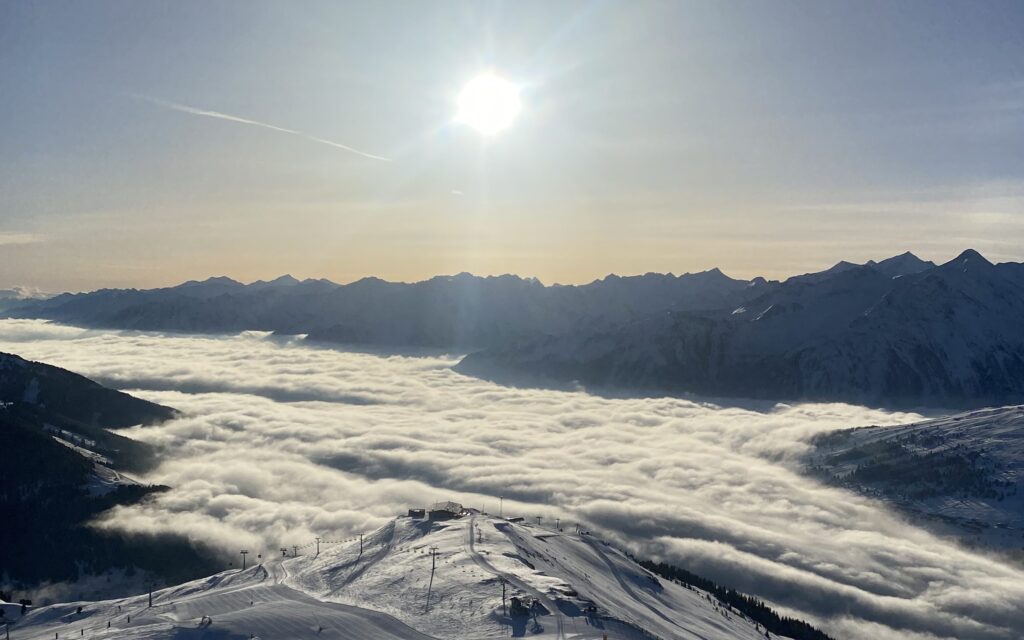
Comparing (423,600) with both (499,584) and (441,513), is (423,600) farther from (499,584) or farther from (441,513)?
(441,513)

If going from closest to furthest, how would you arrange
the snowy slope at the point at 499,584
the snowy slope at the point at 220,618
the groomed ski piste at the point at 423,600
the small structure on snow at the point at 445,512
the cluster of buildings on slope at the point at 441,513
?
the snowy slope at the point at 220,618 → the groomed ski piste at the point at 423,600 → the snowy slope at the point at 499,584 → the small structure on snow at the point at 445,512 → the cluster of buildings on slope at the point at 441,513

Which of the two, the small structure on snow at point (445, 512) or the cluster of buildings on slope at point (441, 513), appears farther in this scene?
the cluster of buildings on slope at point (441, 513)

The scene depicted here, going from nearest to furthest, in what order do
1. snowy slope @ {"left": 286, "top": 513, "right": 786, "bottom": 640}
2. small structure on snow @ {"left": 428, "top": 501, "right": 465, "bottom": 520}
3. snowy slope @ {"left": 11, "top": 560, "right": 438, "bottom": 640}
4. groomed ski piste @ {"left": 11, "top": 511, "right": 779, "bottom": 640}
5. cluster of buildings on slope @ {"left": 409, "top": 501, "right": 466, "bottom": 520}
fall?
snowy slope @ {"left": 11, "top": 560, "right": 438, "bottom": 640}, groomed ski piste @ {"left": 11, "top": 511, "right": 779, "bottom": 640}, snowy slope @ {"left": 286, "top": 513, "right": 786, "bottom": 640}, small structure on snow @ {"left": 428, "top": 501, "right": 465, "bottom": 520}, cluster of buildings on slope @ {"left": 409, "top": 501, "right": 466, "bottom": 520}

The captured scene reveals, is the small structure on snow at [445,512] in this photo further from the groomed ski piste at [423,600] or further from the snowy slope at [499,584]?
the groomed ski piste at [423,600]

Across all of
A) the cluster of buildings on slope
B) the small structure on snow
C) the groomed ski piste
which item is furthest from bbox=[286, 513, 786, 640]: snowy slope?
the small structure on snow

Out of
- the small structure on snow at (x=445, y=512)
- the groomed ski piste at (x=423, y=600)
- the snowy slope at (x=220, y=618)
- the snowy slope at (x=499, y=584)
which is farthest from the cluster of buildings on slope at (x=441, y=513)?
the snowy slope at (x=220, y=618)

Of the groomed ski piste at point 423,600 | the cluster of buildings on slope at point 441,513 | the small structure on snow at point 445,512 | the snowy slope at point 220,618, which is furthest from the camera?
the cluster of buildings on slope at point 441,513

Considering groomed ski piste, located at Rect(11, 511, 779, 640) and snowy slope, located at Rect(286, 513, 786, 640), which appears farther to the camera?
snowy slope, located at Rect(286, 513, 786, 640)

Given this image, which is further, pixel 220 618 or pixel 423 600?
pixel 423 600

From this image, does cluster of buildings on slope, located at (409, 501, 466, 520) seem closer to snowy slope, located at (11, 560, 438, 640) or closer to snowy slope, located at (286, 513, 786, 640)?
snowy slope, located at (286, 513, 786, 640)

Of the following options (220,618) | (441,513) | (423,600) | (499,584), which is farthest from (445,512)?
(220,618)
